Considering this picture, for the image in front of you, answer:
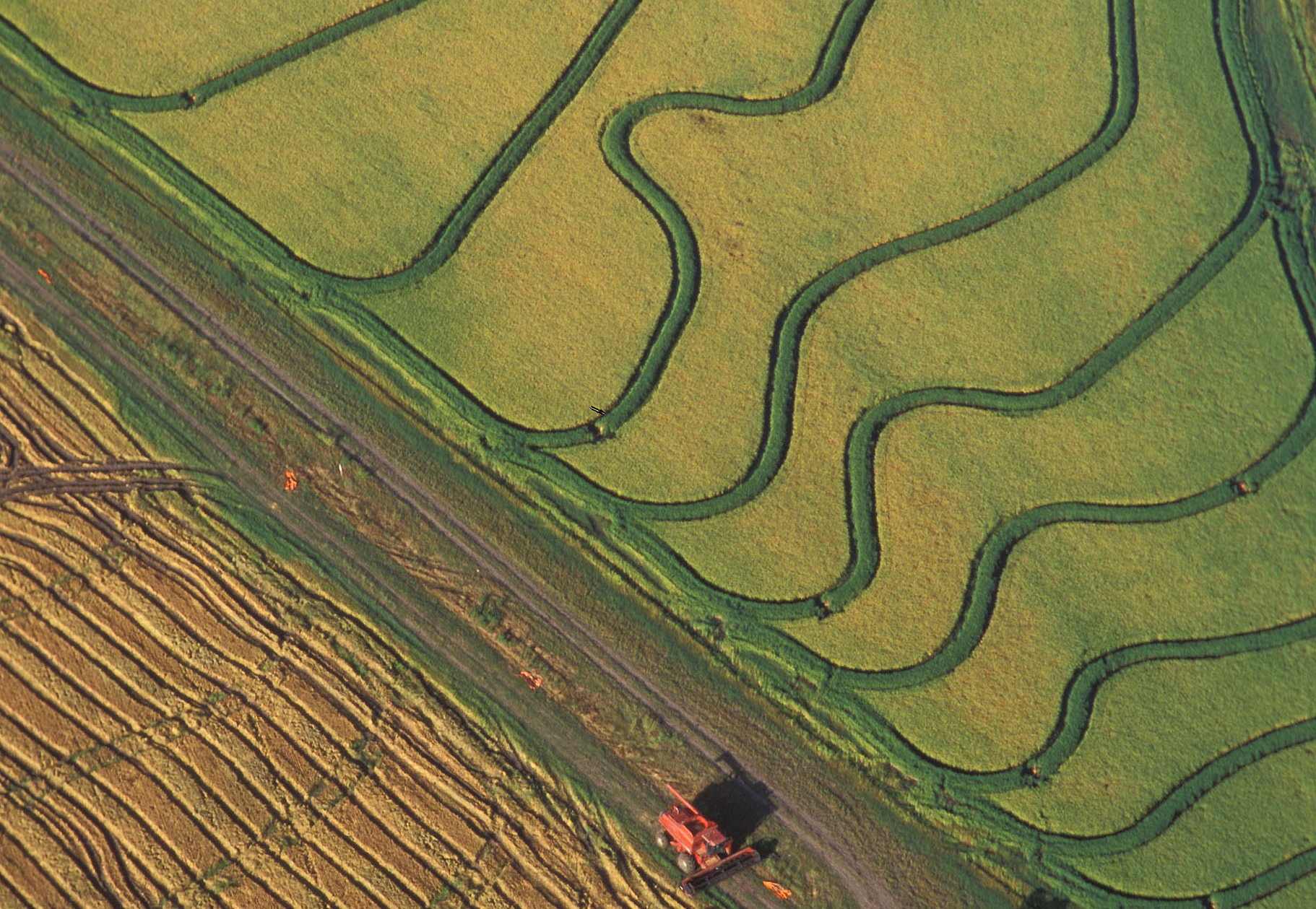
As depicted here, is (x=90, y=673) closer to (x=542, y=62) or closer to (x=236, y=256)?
(x=236, y=256)

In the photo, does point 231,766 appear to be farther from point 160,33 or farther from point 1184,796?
point 1184,796

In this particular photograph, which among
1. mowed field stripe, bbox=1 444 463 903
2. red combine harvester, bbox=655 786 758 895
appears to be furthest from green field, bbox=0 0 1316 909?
mowed field stripe, bbox=1 444 463 903

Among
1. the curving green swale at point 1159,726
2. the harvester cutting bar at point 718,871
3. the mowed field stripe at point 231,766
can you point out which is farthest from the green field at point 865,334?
the mowed field stripe at point 231,766

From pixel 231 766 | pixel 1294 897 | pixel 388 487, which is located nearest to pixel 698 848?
pixel 231 766

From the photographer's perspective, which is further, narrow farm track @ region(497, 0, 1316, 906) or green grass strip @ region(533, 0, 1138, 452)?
green grass strip @ region(533, 0, 1138, 452)

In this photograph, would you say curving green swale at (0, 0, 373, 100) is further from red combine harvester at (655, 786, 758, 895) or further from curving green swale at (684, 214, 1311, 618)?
red combine harvester at (655, 786, 758, 895)

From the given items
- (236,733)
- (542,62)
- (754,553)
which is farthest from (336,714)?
(542,62)
